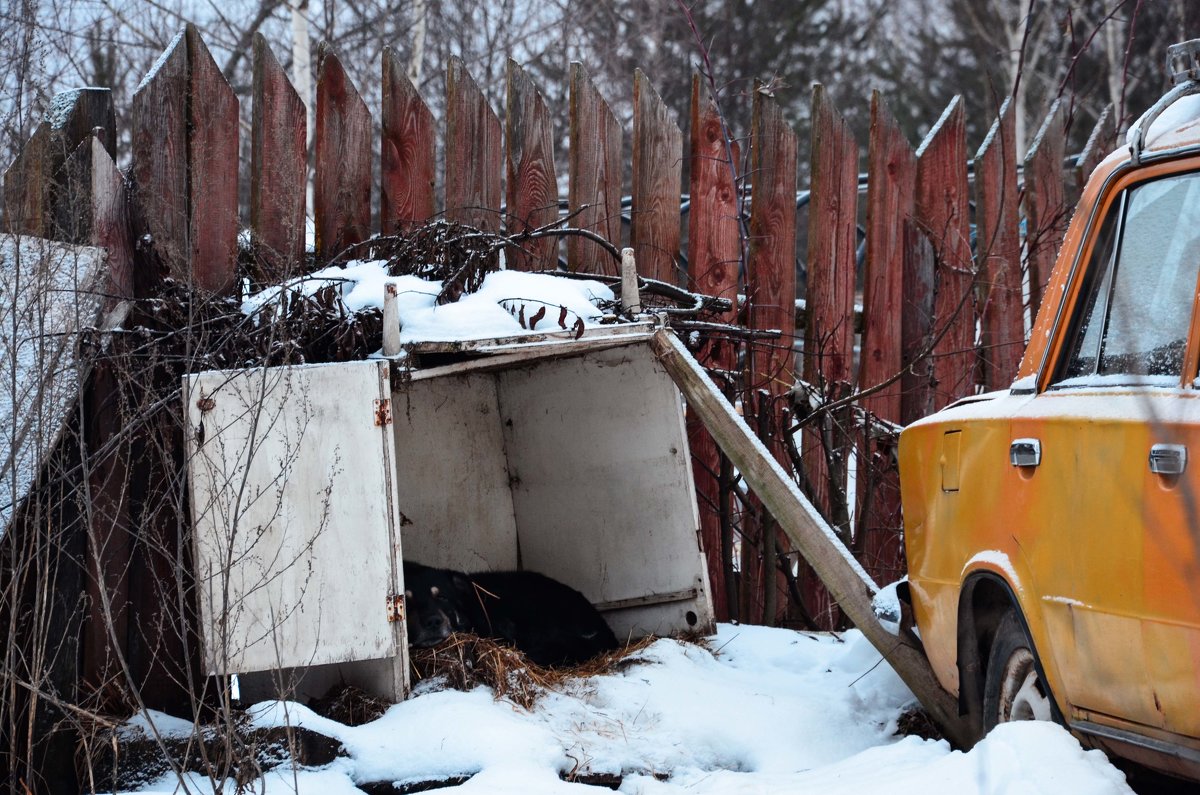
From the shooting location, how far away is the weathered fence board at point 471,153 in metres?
5.90

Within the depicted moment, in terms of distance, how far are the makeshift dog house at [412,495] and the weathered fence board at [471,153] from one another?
753 millimetres

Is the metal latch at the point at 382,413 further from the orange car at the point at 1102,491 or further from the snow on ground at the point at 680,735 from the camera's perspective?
the orange car at the point at 1102,491

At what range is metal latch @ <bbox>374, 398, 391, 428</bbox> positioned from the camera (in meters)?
4.79

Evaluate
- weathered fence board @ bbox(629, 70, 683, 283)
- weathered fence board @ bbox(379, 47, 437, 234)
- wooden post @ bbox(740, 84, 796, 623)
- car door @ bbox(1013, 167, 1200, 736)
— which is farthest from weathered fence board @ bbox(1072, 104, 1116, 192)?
car door @ bbox(1013, 167, 1200, 736)

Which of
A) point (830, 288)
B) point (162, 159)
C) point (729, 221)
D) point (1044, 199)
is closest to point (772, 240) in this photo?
point (729, 221)

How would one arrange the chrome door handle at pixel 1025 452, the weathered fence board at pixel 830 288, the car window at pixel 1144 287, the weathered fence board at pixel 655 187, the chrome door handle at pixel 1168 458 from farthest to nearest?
1. the weathered fence board at pixel 830 288
2. the weathered fence board at pixel 655 187
3. the chrome door handle at pixel 1025 452
4. the car window at pixel 1144 287
5. the chrome door handle at pixel 1168 458

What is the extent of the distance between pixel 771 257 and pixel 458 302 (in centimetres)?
179

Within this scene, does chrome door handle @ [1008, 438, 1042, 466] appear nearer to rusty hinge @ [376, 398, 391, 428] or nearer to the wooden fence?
rusty hinge @ [376, 398, 391, 428]

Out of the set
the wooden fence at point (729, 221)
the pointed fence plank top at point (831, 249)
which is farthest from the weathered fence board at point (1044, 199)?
the pointed fence plank top at point (831, 249)

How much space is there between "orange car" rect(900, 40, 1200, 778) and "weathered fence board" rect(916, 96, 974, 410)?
8.97 ft

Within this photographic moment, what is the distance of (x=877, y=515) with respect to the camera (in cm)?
648

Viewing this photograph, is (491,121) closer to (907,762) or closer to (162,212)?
(162,212)

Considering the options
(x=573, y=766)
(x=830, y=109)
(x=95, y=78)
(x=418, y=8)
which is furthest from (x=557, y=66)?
(x=573, y=766)

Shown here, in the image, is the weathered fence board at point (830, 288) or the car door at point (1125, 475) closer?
the car door at point (1125, 475)
